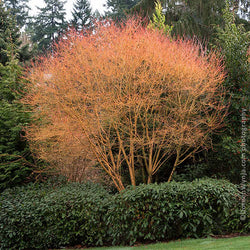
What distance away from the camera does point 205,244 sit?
4.80m

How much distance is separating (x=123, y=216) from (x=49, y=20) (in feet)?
88.0

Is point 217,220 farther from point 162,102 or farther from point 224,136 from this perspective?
point 162,102

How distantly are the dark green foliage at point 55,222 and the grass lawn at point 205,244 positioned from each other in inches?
27.2

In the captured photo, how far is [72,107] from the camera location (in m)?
6.50

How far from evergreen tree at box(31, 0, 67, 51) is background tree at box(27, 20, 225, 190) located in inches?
849

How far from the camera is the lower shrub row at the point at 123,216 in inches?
211

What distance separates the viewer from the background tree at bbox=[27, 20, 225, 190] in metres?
6.45

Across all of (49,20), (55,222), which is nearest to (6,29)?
(55,222)

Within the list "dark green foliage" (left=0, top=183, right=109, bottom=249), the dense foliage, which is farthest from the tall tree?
"dark green foliage" (left=0, top=183, right=109, bottom=249)

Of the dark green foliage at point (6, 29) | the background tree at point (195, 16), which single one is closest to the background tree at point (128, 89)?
the background tree at point (195, 16)

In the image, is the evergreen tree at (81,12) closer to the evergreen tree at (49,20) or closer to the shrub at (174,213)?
the evergreen tree at (49,20)

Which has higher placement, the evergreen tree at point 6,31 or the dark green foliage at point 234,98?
the evergreen tree at point 6,31

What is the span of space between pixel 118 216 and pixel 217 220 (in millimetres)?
1933

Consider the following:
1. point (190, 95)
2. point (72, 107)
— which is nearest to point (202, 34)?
point (190, 95)
